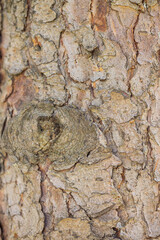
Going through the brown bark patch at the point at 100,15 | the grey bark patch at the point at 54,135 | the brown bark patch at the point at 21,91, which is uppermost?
the brown bark patch at the point at 100,15

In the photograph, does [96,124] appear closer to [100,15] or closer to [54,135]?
[54,135]

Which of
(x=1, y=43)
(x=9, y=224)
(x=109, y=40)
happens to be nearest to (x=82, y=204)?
(x=9, y=224)

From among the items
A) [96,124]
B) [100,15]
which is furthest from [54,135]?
[100,15]

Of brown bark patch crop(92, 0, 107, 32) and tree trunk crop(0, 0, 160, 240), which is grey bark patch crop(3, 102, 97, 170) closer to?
tree trunk crop(0, 0, 160, 240)

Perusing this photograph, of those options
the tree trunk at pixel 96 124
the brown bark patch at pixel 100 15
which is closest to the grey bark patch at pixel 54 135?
the tree trunk at pixel 96 124

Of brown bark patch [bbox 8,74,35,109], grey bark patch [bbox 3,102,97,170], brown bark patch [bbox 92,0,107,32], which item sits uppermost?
brown bark patch [bbox 92,0,107,32]

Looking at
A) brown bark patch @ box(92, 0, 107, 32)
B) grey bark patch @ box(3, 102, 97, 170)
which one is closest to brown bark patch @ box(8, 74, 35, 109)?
grey bark patch @ box(3, 102, 97, 170)

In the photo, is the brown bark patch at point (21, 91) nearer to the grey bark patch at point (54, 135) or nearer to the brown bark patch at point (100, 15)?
the grey bark patch at point (54, 135)
